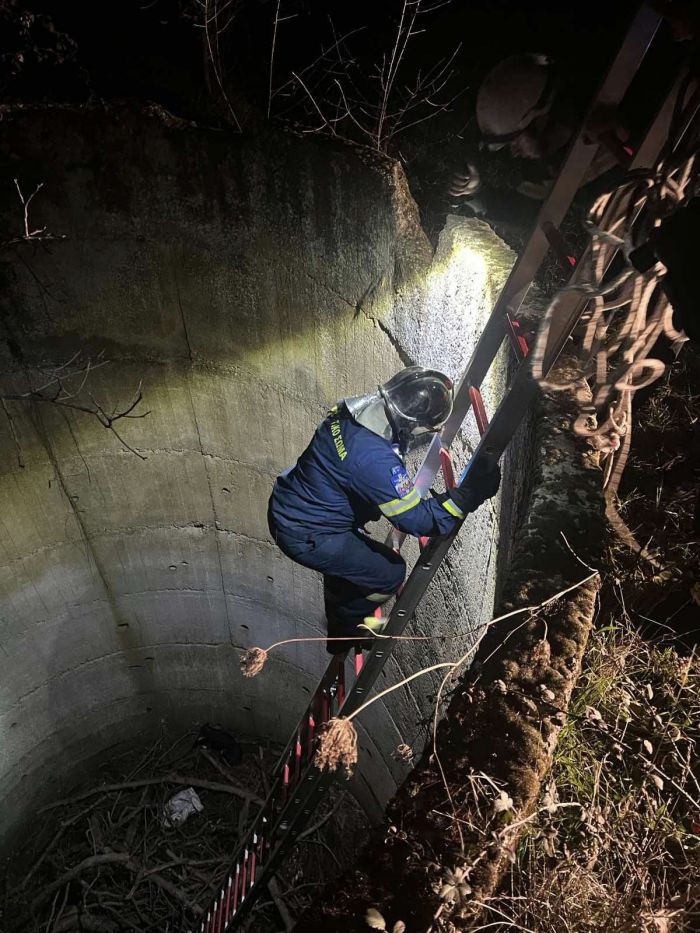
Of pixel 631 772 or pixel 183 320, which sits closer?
pixel 631 772

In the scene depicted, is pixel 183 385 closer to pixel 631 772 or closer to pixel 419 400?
pixel 419 400

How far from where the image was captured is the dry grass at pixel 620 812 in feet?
→ 4.21

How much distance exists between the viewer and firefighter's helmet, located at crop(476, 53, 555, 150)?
12.2ft

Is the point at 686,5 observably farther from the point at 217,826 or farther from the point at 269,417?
the point at 217,826

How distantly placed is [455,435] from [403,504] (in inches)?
25.5

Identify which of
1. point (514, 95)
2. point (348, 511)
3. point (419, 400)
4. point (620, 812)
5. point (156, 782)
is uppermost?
point (514, 95)

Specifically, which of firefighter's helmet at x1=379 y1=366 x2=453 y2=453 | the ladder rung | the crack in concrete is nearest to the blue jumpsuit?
firefighter's helmet at x1=379 y1=366 x2=453 y2=453

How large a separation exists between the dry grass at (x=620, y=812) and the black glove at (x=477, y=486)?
660 millimetres

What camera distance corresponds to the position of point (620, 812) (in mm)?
1409

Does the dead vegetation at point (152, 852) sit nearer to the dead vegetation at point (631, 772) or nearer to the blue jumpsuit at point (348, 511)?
the blue jumpsuit at point (348, 511)

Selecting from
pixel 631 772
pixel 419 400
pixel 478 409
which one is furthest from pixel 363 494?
pixel 631 772

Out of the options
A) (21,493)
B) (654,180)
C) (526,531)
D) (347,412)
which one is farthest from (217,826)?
(654,180)

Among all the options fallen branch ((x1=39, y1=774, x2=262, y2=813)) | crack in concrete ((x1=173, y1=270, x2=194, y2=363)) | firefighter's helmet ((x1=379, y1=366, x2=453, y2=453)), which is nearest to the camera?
firefighter's helmet ((x1=379, y1=366, x2=453, y2=453))

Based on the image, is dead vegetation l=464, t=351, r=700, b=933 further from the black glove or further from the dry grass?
the black glove
